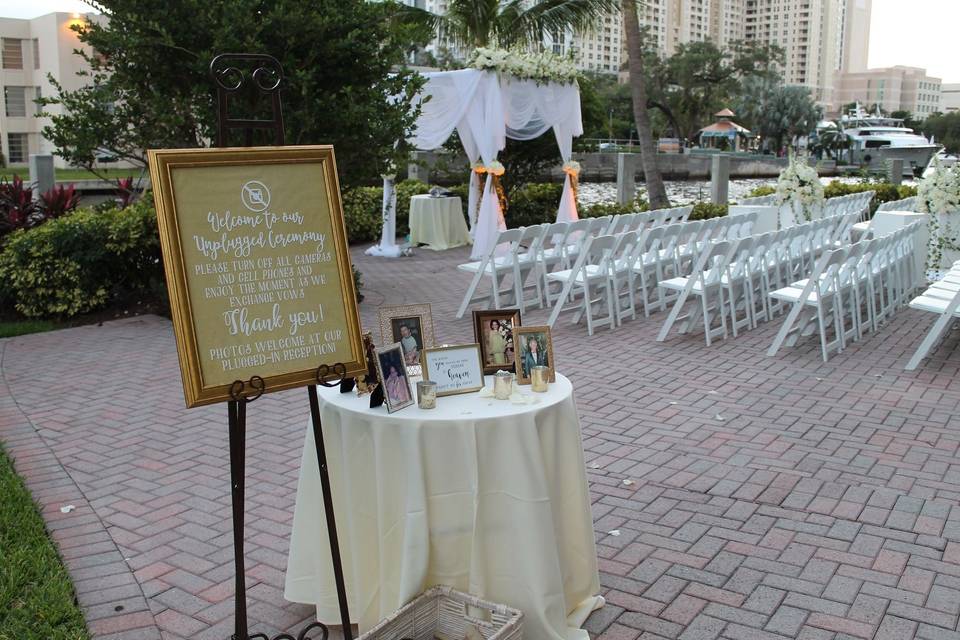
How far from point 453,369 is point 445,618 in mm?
862

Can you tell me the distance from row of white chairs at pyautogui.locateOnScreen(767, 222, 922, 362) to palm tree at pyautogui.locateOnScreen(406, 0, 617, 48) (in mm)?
11011

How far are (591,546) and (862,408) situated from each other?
3359mm

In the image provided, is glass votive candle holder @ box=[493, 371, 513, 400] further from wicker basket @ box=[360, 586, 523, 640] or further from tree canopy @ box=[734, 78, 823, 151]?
tree canopy @ box=[734, 78, 823, 151]

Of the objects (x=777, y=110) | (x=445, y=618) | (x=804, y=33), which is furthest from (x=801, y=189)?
(x=804, y=33)

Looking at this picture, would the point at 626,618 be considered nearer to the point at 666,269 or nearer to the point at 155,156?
the point at 155,156

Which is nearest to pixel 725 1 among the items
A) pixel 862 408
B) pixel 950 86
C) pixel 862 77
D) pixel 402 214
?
pixel 862 77

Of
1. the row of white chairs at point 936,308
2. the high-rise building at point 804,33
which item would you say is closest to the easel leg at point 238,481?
the row of white chairs at point 936,308

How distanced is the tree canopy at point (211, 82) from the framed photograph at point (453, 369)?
5.42m

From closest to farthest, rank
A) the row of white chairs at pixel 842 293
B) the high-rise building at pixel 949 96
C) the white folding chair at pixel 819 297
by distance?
the white folding chair at pixel 819 297
the row of white chairs at pixel 842 293
the high-rise building at pixel 949 96

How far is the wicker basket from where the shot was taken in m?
2.76

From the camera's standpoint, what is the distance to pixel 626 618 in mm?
3193

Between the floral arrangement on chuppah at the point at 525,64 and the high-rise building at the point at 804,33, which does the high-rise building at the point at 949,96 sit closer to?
the high-rise building at the point at 804,33

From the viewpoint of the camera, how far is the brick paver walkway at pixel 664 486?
3287mm

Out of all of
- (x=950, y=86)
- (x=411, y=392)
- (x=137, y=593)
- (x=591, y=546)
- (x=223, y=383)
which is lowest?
(x=137, y=593)
